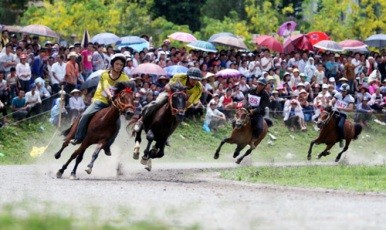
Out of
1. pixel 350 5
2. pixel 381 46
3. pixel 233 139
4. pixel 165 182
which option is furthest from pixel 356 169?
pixel 350 5

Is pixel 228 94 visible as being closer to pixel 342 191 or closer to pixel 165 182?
pixel 165 182

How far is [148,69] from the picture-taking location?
113 feet

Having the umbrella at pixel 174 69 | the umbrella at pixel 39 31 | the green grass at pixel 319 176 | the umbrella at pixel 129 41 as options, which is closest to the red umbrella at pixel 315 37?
the umbrella at pixel 129 41

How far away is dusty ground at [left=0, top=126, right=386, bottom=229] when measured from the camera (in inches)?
608

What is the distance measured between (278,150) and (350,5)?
22368 millimetres

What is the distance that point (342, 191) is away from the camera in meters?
21.3

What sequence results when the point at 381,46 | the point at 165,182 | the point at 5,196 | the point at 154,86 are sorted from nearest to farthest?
1. the point at 5,196
2. the point at 165,182
3. the point at 154,86
4. the point at 381,46

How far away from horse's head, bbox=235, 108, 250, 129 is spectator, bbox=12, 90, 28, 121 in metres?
5.52

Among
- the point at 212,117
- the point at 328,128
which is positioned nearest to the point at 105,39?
the point at 212,117

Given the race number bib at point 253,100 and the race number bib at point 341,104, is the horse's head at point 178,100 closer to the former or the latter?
the race number bib at point 253,100

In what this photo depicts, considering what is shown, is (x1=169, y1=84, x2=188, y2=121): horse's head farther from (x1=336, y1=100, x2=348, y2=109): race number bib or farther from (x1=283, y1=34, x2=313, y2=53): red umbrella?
(x1=283, y1=34, x2=313, y2=53): red umbrella

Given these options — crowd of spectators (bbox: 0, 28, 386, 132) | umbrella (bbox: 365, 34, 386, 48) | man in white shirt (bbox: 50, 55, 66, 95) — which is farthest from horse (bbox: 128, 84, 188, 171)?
umbrella (bbox: 365, 34, 386, 48)

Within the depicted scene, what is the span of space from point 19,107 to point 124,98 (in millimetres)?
8231

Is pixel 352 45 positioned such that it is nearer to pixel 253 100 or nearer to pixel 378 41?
pixel 378 41
